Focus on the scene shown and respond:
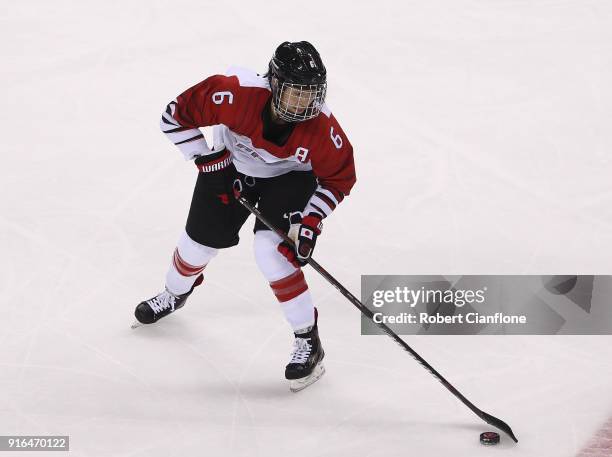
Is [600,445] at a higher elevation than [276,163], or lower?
lower

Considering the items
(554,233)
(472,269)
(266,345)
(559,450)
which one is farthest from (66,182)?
(559,450)

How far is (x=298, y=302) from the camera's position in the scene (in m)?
3.34

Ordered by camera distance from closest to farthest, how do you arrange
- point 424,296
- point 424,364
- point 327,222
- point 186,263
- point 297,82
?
point 297,82, point 424,364, point 186,263, point 424,296, point 327,222

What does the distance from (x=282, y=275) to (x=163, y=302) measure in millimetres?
697

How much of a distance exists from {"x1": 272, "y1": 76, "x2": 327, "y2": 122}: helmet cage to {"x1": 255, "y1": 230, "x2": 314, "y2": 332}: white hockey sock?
1.39 feet

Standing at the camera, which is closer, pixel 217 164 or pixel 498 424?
pixel 498 424

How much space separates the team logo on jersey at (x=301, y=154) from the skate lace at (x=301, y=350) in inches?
24.5

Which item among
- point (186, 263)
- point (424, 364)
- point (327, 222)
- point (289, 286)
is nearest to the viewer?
point (424, 364)

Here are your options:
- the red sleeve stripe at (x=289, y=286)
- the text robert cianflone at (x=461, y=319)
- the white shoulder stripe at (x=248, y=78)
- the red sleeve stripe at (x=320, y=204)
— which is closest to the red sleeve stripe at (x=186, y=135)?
the white shoulder stripe at (x=248, y=78)

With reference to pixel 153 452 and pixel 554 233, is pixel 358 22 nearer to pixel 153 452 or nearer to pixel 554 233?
pixel 554 233

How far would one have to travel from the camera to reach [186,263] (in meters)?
3.64

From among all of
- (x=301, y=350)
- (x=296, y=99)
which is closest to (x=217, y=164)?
(x=296, y=99)

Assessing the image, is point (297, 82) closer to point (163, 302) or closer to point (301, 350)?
point (301, 350)

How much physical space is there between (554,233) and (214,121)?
1899 millimetres
